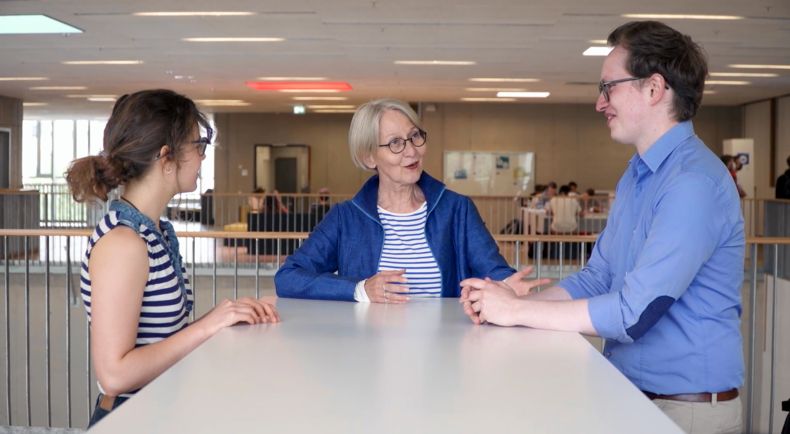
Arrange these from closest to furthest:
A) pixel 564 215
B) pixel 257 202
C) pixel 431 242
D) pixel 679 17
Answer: pixel 431 242, pixel 679 17, pixel 564 215, pixel 257 202

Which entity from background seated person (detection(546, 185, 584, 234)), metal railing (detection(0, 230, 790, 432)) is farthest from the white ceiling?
metal railing (detection(0, 230, 790, 432))

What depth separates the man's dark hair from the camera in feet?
5.50

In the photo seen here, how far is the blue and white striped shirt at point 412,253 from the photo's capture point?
2.41 meters

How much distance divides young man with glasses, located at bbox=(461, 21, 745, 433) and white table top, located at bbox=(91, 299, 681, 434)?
0.11 m

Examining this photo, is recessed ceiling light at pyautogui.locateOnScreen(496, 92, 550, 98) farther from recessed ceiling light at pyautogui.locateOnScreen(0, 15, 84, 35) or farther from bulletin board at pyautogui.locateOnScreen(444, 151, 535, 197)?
recessed ceiling light at pyautogui.locateOnScreen(0, 15, 84, 35)

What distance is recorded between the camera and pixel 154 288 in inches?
67.9

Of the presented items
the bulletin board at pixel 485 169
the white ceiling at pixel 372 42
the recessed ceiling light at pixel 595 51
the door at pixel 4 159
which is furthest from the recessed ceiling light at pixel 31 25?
the bulletin board at pixel 485 169

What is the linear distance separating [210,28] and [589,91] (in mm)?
8128

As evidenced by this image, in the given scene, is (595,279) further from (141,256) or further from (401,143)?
(141,256)

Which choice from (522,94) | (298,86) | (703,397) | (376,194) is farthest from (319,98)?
(703,397)

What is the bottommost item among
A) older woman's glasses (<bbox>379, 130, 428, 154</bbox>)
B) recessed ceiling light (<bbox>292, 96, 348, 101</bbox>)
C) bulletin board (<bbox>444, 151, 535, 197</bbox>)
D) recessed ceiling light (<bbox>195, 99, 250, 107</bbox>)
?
older woman's glasses (<bbox>379, 130, 428, 154</bbox>)

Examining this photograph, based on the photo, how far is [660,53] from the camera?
1.68 metres

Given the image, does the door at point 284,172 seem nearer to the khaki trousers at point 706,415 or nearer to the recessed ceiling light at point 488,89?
the recessed ceiling light at point 488,89

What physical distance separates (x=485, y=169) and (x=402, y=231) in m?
15.1
